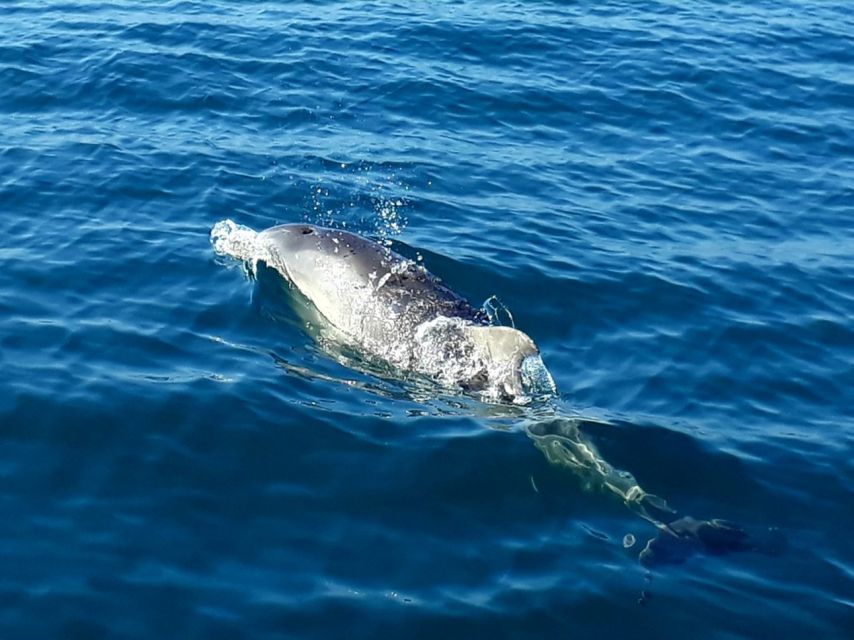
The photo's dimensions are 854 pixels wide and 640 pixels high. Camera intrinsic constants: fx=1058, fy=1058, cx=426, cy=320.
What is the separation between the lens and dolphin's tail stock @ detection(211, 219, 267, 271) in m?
17.1

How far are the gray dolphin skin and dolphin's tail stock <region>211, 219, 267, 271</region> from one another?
0.48 ft

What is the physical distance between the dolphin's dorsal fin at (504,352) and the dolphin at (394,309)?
1 centimetres

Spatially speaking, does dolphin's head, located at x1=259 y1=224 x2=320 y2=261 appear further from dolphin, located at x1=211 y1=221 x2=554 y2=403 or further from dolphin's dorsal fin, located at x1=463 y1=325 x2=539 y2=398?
dolphin's dorsal fin, located at x1=463 y1=325 x2=539 y2=398

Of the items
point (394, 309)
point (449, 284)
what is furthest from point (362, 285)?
point (449, 284)

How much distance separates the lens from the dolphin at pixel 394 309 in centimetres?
1382

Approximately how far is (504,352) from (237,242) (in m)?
5.83

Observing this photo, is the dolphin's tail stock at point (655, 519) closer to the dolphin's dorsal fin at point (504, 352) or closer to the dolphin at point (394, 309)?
the dolphin's dorsal fin at point (504, 352)

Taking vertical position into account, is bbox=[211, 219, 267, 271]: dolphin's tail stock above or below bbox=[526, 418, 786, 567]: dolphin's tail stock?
above

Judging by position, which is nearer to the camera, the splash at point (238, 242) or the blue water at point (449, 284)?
the blue water at point (449, 284)

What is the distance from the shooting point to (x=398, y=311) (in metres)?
15.0

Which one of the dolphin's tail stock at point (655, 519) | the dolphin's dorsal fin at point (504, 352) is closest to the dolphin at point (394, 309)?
the dolphin's dorsal fin at point (504, 352)

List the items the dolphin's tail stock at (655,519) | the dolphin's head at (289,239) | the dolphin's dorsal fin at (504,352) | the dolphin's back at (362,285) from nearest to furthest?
1. the dolphin's tail stock at (655,519)
2. the dolphin's dorsal fin at (504,352)
3. the dolphin's back at (362,285)
4. the dolphin's head at (289,239)

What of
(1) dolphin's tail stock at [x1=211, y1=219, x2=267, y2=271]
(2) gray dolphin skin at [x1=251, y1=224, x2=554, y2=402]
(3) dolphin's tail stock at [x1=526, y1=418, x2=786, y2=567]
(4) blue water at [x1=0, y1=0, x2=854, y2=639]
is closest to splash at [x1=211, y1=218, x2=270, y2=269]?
(1) dolphin's tail stock at [x1=211, y1=219, x2=267, y2=271]

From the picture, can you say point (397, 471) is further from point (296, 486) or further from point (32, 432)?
point (32, 432)
